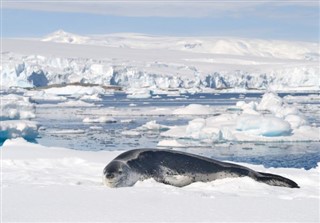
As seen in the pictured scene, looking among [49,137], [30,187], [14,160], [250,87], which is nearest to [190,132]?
[49,137]

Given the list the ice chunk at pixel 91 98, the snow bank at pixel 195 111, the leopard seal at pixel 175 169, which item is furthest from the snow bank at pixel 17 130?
the ice chunk at pixel 91 98

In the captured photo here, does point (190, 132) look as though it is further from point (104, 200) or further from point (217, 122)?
point (104, 200)

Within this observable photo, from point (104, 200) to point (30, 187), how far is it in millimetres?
797

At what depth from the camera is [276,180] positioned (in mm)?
5480

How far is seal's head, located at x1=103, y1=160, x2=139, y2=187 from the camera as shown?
16.4 feet

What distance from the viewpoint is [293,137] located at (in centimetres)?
1823

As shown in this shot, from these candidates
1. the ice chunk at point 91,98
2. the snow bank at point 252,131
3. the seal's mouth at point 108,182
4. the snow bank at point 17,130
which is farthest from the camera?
the ice chunk at point 91,98

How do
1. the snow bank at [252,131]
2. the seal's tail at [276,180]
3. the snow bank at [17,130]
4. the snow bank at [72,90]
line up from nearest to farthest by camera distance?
the seal's tail at [276,180] < the snow bank at [17,130] < the snow bank at [252,131] < the snow bank at [72,90]

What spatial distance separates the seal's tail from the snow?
19cm

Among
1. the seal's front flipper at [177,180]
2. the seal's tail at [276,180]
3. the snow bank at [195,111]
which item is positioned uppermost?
the seal's tail at [276,180]

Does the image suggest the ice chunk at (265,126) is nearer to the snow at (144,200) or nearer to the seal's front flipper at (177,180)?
the snow at (144,200)

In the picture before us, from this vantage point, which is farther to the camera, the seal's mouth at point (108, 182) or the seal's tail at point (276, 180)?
the seal's tail at point (276, 180)

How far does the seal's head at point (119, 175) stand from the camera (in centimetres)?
501

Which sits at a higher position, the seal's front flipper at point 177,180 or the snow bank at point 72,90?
the seal's front flipper at point 177,180
